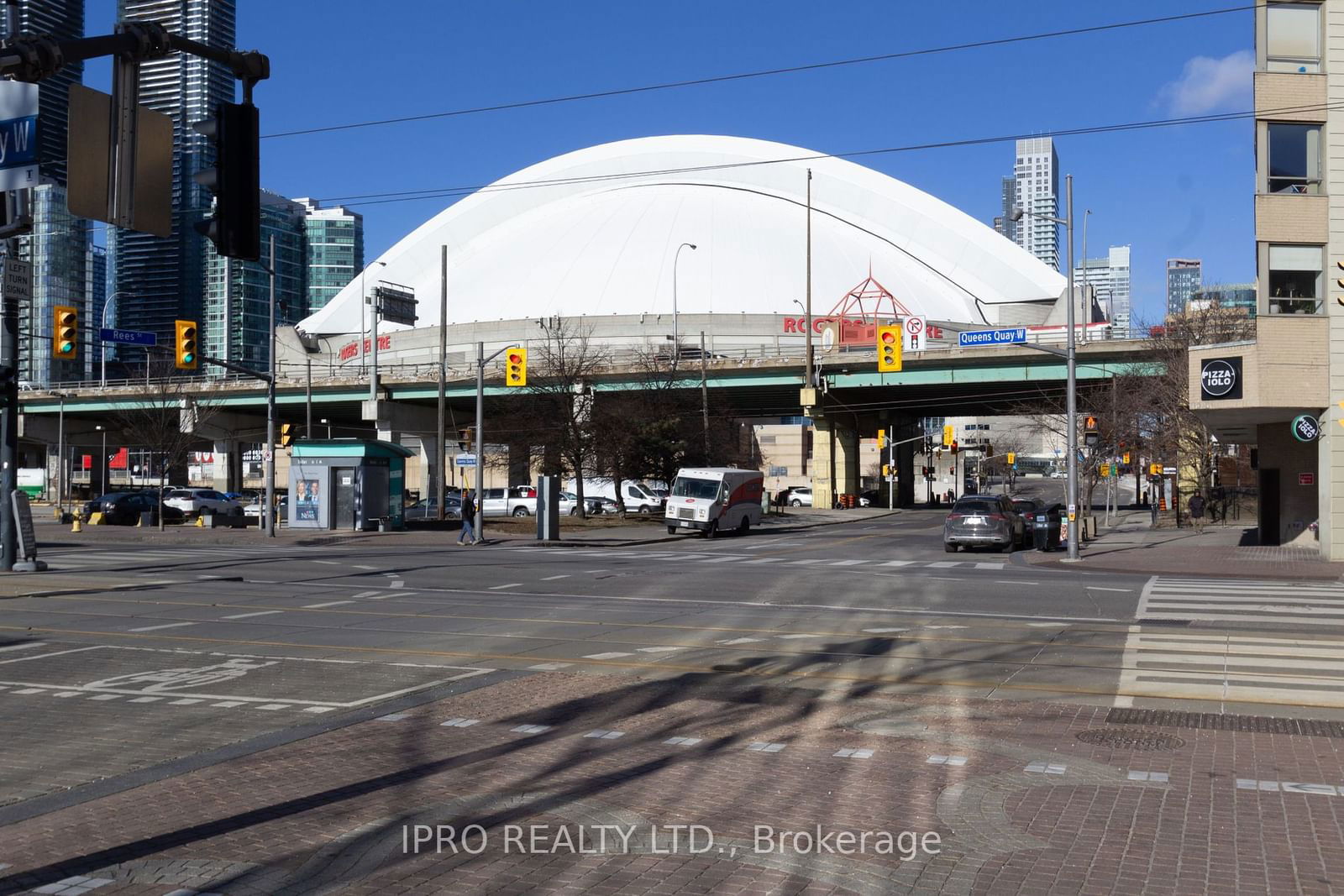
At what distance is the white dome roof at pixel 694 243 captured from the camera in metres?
100

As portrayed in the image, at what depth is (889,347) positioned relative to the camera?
46594 millimetres

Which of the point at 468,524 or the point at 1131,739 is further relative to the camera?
the point at 468,524

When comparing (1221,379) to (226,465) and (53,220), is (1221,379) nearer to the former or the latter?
(53,220)

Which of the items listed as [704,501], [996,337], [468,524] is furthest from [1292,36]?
[468,524]

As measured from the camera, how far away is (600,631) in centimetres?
1652

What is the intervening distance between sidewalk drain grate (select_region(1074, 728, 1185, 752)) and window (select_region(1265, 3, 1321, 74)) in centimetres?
2834

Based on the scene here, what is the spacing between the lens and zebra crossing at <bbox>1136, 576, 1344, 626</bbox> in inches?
716

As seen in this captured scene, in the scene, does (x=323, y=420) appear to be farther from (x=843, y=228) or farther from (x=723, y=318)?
(x=843, y=228)

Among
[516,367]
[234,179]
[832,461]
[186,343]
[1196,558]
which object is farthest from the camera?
[832,461]

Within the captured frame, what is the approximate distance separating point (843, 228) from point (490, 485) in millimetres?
40244

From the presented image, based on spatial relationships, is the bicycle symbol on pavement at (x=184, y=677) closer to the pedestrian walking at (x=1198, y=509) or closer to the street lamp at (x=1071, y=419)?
the street lamp at (x=1071, y=419)

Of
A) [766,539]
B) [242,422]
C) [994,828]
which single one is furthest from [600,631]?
[242,422]

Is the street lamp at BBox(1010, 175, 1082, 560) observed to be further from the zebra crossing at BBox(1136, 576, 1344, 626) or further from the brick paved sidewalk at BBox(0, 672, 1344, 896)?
the brick paved sidewalk at BBox(0, 672, 1344, 896)

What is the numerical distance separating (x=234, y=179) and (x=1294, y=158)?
30.5 m
